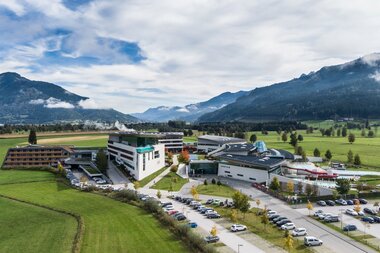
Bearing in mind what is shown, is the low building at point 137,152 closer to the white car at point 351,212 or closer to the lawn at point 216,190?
the lawn at point 216,190

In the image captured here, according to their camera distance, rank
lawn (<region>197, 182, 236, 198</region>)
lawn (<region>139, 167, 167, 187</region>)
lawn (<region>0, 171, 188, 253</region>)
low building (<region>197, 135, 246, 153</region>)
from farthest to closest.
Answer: low building (<region>197, 135, 246, 153</region>) < lawn (<region>139, 167, 167, 187</region>) < lawn (<region>197, 182, 236, 198</region>) < lawn (<region>0, 171, 188, 253</region>)

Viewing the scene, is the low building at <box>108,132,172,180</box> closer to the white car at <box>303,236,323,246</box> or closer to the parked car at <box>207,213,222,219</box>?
the parked car at <box>207,213,222,219</box>

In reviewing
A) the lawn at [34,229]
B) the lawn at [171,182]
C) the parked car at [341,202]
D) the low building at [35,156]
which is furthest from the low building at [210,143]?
the lawn at [34,229]

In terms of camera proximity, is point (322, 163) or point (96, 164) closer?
point (96, 164)

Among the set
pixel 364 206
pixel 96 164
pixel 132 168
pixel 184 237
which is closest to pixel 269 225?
pixel 184 237

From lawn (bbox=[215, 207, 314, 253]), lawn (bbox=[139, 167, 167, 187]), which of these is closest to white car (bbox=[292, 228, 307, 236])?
lawn (bbox=[215, 207, 314, 253])

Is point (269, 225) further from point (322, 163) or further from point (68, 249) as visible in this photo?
point (322, 163)

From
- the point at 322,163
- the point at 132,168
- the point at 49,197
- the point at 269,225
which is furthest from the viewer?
the point at 322,163
